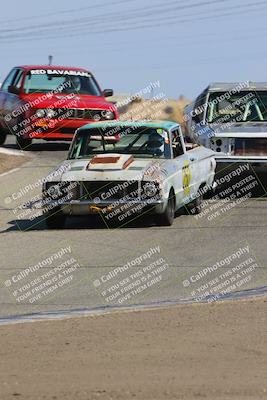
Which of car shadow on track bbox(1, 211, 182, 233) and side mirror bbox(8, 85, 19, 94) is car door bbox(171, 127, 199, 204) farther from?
side mirror bbox(8, 85, 19, 94)

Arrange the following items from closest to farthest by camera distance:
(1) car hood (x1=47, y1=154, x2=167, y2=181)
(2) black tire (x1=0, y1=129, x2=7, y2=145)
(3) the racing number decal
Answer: (1) car hood (x1=47, y1=154, x2=167, y2=181)
(3) the racing number decal
(2) black tire (x1=0, y1=129, x2=7, y2=145)

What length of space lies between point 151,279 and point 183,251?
5.11 ft

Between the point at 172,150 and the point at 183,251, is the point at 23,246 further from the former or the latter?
the point at 172,150

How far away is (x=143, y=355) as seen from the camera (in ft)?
24.8

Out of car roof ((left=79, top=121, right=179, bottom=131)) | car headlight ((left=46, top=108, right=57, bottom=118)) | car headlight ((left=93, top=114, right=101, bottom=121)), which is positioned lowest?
car headlight ((left=93, top=114, right=101, bottom=121))

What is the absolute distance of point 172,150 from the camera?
592 inches

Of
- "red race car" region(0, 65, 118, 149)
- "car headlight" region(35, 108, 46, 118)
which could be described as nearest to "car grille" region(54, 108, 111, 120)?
"red race car" region(0, 65, 118, 149)

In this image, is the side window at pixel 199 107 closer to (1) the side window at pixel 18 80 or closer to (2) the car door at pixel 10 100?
(2) the car door at pixel 10 100

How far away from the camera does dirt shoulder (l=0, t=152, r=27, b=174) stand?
66.8ft

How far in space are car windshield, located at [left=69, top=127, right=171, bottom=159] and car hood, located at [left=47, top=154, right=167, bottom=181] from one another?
0.33 meters

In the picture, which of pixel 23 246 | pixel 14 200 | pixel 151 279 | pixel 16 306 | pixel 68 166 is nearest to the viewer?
pixel 16 306

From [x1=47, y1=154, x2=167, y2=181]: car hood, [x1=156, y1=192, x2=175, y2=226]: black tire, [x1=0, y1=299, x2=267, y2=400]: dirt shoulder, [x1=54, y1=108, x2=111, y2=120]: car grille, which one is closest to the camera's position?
[x1=0, y1=299, x2=267, y2=400]: dirt shoulder

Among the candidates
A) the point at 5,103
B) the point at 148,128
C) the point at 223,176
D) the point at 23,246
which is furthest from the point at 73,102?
the point at 23,246

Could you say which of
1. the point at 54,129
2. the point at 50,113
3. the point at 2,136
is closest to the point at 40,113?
the point at 50,113
